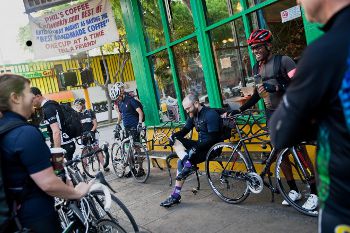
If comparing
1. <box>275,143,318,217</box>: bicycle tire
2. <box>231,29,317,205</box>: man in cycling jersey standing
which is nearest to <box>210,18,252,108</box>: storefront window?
<box>231,29,317,205</box>: man in cycling jersey standing

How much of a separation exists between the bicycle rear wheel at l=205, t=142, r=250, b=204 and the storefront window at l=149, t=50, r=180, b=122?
2.68m

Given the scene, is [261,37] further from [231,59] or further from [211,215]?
[211,215]

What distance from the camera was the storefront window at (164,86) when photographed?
7719 mm

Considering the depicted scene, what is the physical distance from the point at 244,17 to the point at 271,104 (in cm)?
188

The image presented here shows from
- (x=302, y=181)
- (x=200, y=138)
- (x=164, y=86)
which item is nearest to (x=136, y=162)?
(x=164, y=86)

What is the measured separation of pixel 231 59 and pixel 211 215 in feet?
8.89

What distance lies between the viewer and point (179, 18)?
7094mm

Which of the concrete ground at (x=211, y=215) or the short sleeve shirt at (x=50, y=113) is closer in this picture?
the concrete ground at (x=211, y=215)

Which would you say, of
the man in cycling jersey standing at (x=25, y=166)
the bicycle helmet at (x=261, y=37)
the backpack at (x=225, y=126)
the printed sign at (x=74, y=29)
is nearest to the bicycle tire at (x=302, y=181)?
the backpack at (x=225, y=126)

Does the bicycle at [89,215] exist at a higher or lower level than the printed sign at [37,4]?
lower

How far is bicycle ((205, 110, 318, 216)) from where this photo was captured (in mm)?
4023

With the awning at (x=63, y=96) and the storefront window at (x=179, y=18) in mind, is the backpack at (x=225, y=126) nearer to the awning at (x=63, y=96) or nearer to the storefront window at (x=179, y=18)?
the storefront window at (x=179, y=18)

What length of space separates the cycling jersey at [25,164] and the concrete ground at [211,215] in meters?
2.40

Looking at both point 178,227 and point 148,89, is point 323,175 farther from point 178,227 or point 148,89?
point 148,89
